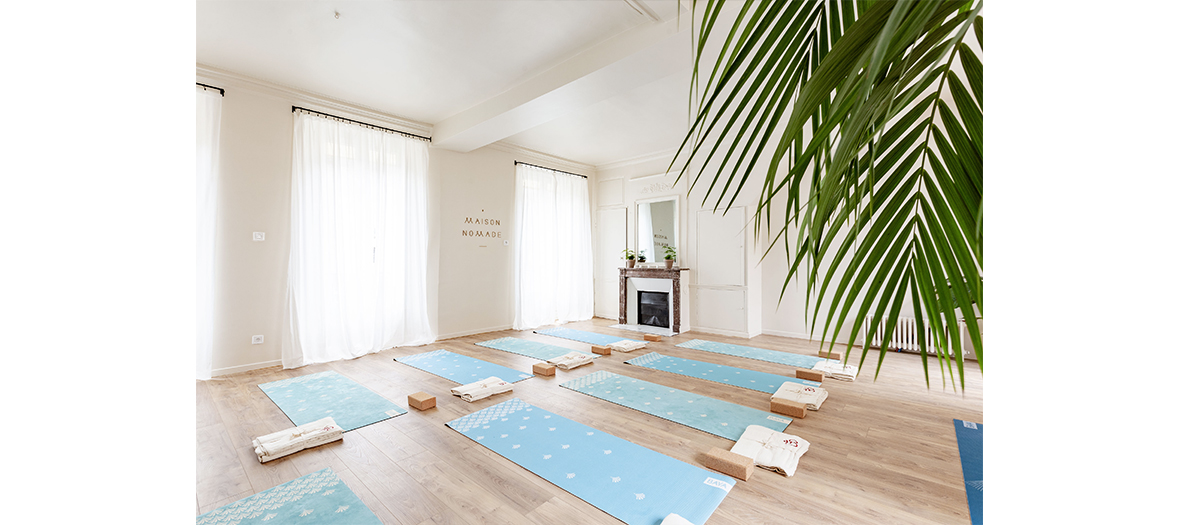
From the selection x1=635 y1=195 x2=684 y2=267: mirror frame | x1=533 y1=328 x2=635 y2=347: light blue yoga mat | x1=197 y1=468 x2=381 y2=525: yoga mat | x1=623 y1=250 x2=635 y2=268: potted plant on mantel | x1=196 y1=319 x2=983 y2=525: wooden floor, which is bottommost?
x1=197 y1=468 x2=381 y2=525: yoga mat

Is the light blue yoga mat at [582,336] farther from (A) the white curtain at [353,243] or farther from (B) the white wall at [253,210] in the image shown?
(B) the white wall at [253,210]

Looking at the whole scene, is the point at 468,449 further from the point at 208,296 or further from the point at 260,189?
the point at 260,189

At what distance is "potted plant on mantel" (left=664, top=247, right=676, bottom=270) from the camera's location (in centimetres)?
633

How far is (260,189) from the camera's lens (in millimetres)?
4098

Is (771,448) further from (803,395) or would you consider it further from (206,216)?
(206,216)

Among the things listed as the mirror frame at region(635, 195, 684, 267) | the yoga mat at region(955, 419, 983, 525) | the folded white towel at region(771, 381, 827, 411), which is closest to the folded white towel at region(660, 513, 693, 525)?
the yoga mat at region(955, 419, 983, 525)

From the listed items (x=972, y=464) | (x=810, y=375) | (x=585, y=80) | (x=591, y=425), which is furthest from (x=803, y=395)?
(x=585, y=80)

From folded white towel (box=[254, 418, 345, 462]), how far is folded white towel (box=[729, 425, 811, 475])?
2214 millimetres

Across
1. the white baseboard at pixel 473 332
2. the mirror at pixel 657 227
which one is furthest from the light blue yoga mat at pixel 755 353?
the white baseboard at pixel 473 332

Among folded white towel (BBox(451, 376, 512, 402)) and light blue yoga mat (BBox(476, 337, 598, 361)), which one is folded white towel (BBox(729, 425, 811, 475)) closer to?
folded white towel (BBox(451, 376, 512, 402))
